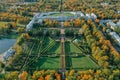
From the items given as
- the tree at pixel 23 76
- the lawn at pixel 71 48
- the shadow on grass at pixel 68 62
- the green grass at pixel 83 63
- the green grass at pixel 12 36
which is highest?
the green grass at pixel 12 36

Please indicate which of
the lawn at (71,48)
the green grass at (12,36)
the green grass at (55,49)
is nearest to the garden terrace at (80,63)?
the lawn at (71,48)

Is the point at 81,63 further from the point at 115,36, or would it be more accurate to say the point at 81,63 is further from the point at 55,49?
the point at 115,36

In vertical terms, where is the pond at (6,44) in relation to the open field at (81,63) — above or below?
above

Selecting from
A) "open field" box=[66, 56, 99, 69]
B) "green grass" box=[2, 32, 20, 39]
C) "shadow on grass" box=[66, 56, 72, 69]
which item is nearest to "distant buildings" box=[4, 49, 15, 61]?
"green grass" box=[2, 32, 20, 39]

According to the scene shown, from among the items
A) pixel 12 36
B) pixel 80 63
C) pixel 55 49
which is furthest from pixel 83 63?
pixel 12 36

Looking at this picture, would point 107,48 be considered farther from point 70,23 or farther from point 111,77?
point 70,23

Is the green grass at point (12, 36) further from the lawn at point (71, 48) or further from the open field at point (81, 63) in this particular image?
the open field at point (81, 63)

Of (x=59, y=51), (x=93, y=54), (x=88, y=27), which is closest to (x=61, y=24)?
(x=88, y=27)

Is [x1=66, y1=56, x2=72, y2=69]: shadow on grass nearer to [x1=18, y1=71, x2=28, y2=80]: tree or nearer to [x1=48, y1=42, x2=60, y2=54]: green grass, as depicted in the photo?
[x1=48, y1=42, x2=60, y2=54]: green grass
